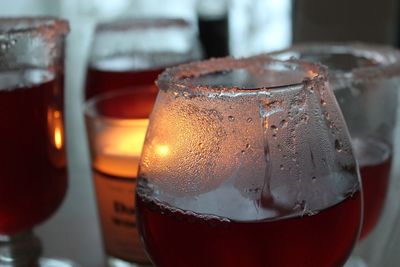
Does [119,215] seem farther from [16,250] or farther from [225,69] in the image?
[225,69]

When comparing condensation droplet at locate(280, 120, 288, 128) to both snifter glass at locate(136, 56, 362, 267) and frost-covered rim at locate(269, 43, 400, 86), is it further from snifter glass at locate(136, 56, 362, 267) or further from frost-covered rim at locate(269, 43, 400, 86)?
frost-covered rim at locate(269, 43, 400, 86)

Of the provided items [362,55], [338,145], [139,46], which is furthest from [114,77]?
[338,145]

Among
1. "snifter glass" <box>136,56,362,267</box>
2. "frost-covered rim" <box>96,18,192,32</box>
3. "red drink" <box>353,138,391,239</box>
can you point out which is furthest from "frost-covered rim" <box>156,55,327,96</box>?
"frost-covered rim" <box>96,18,192,32</box>

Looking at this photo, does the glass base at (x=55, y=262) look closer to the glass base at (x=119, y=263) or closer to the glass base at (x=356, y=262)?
the glass base at (x=119, y=263)

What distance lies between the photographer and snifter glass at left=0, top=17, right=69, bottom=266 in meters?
0.64

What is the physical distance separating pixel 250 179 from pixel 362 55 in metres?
0.28

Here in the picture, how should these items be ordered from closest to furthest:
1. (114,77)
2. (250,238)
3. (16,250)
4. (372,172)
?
(250,238) < (372,172) < (16,250) < (114,77)

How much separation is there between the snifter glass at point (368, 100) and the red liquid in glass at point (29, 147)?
0.21 m

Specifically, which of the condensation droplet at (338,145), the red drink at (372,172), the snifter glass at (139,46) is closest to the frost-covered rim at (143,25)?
the snifter glass at (139,46)

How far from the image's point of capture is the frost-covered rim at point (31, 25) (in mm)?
642

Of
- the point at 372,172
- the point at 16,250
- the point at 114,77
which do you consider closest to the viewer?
the point at 372,172

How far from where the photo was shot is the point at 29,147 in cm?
66

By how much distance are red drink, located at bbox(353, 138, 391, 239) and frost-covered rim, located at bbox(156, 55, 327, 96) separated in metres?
0.14

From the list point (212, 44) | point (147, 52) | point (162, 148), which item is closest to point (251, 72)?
point (162, 148)
